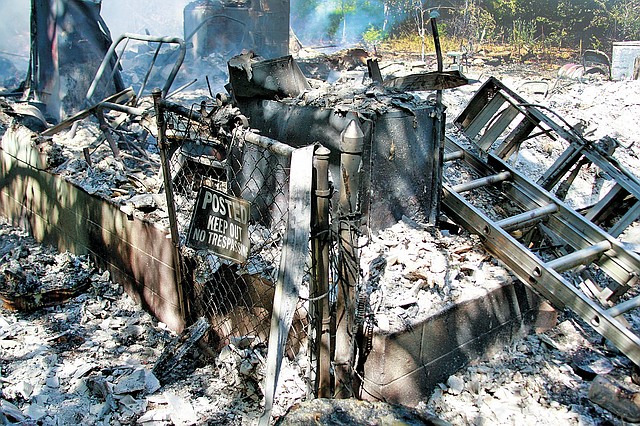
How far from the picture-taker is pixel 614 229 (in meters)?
3.88

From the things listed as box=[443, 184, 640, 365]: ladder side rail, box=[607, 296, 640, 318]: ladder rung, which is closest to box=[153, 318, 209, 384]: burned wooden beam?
box=[443, 184, 640, 365]: ladder side rail

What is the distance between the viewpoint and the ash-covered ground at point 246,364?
10.1 ft

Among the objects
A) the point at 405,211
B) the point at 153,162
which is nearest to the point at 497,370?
the point at 405,211

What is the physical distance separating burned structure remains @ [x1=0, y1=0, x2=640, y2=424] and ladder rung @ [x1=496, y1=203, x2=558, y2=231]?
13mm

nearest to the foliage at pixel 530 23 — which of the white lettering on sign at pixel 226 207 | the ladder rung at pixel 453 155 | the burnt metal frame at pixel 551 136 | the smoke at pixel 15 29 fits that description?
the burnt metal frame at pixel 551 136

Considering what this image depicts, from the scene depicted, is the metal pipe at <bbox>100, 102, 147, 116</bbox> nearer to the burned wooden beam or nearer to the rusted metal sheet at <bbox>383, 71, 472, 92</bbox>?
the burned wooden beam

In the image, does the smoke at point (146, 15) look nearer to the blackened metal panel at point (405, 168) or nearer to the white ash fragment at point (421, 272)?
the blackened metal panel at point (405, 168)

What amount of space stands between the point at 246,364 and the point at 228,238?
1091 mm

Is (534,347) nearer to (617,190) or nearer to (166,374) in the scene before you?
(617,190)

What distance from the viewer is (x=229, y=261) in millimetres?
3508

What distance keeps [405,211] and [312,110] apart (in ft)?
3.50

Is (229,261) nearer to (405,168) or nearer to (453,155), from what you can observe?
(405,168)

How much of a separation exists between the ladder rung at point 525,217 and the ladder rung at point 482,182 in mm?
456

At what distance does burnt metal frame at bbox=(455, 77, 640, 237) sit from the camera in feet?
13.2
